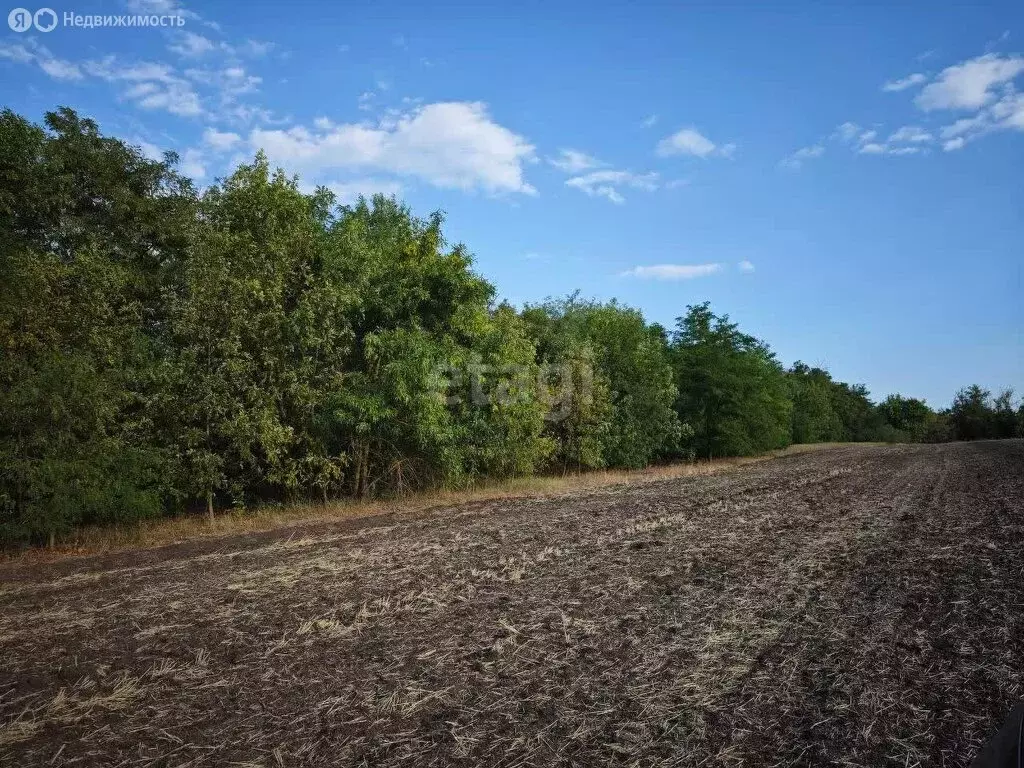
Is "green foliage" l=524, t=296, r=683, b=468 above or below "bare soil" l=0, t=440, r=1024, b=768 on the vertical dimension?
above

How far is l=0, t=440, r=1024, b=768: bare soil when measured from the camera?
406cm

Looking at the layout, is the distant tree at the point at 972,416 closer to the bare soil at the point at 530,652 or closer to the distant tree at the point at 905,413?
the distant tree at the point at 905,413

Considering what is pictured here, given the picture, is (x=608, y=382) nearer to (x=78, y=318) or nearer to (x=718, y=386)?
(x=718, y=386)

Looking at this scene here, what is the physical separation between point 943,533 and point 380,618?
31.0ft

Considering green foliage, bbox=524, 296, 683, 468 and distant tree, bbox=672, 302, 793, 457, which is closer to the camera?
green foliage, bbox=524, 296, 683, 468

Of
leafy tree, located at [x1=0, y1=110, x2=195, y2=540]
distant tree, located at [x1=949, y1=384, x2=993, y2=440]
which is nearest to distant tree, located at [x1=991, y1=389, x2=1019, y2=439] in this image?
distant tree, located at [x1=949, y1=384, x2=993, y2=440]

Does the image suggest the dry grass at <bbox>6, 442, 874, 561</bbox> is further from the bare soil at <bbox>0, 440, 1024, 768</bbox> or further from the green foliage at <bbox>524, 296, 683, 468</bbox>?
the green foliage at <bbox>524, 296, 683, 468</bbox>

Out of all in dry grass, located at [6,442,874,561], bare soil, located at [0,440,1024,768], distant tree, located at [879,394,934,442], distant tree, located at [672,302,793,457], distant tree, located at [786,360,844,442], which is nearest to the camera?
bare soil, located at [0,440,1024,768]

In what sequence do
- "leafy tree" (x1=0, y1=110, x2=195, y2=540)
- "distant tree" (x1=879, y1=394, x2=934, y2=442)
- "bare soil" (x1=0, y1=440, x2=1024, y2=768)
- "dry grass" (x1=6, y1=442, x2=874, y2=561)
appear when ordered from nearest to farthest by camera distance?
"bare soil" (x1=0, y1=440, x2=1024, y2=768), "leafy tree" (x1=0, y1=110, x2=195, y2=540), "dry grass" (x1=6, y1=442, x2=874, y2=561), "distant tree" (x1=879, y1=394, x2=934, y2=442)

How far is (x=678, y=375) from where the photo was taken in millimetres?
39219

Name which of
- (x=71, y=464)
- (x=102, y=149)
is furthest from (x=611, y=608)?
(x=102, y=149)

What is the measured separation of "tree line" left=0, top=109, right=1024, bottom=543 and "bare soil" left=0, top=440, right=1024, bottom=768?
310 cm

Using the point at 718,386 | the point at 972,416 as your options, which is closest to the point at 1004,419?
the point at 972,416

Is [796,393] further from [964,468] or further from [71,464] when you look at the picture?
[71,464]
